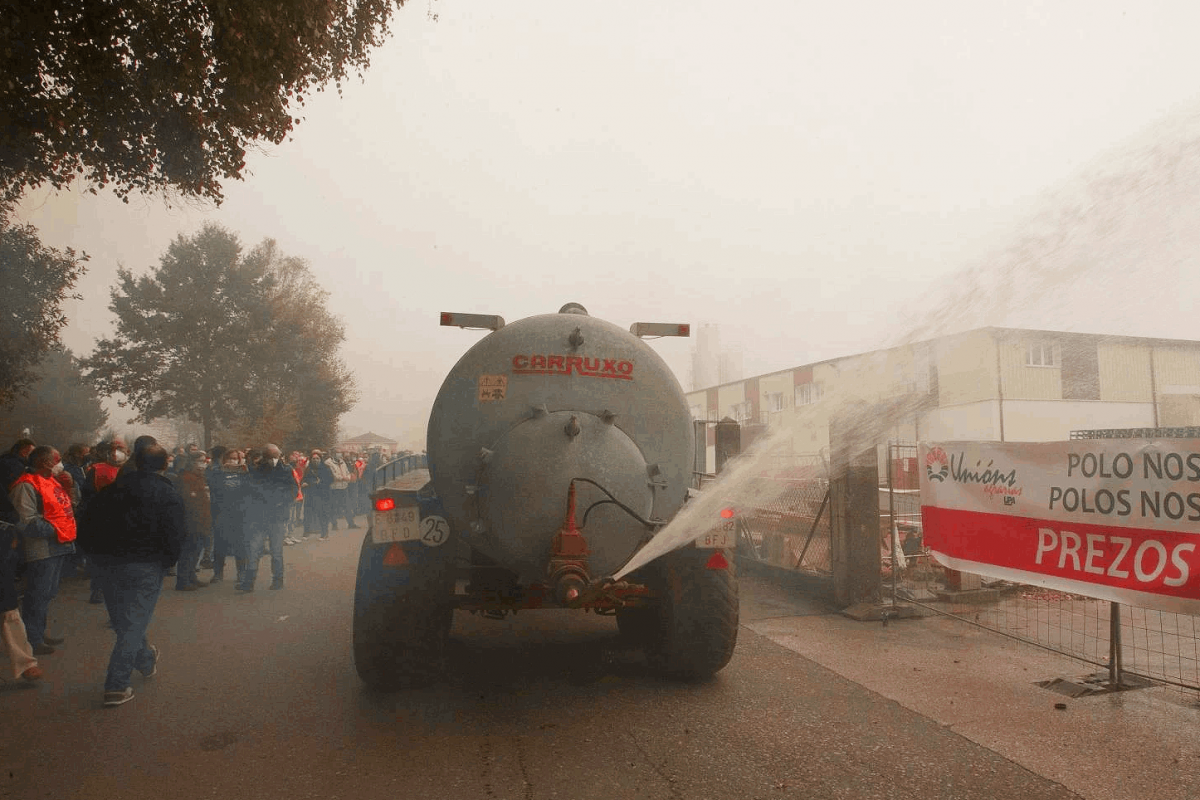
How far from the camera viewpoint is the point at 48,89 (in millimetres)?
7301

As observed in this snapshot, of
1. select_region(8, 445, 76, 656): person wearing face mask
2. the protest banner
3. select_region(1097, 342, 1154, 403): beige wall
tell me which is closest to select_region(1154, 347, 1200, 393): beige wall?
select_region(1097, 342, 1154, 403): beige wall

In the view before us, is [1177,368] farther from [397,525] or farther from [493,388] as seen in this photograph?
[397,525]

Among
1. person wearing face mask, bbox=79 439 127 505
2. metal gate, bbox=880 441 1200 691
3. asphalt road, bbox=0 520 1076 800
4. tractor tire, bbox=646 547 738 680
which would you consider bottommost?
asphalt road, bbox=0 520 1076 800

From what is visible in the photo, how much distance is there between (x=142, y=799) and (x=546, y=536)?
2.46 m

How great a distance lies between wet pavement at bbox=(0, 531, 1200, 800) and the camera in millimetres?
3773

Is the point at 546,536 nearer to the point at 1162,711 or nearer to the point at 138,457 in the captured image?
the point at 138,457

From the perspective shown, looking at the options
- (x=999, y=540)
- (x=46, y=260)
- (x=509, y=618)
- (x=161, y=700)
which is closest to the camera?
(x=161, y=700)

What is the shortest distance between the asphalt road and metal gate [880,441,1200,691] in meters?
2.20

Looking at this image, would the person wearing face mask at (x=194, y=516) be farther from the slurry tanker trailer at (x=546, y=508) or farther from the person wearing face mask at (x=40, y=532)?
the slurry tanker trailer at (x=546, y=508)

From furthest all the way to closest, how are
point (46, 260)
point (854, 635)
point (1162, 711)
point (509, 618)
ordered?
point (46, 260) < point (509, 618) < point (854, 635) < point (1162, 711)

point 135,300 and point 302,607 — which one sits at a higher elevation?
point 135,300

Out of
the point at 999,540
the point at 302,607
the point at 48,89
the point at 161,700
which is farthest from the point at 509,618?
the point at 48,89

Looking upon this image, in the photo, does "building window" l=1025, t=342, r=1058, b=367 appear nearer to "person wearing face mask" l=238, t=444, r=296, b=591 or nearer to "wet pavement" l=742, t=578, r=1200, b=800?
"wet pavement" l=742, t=578, r=1200, b=800

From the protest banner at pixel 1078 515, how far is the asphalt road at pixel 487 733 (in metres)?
1.92
